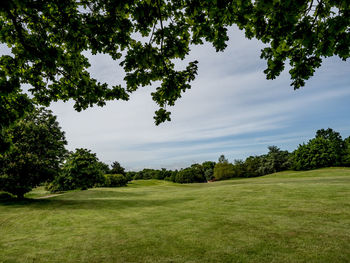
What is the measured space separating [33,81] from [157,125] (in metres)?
5.72

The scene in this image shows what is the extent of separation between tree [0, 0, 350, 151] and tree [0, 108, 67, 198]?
1593 centimetres

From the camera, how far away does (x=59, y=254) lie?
656 centimetres

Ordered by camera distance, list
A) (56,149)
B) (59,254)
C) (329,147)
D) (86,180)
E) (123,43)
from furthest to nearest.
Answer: (329,147) < (86,180) < (56,149) < (59,254) < (123,43)

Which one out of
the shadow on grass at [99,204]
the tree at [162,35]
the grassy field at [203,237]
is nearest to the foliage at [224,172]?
the shadow on grass at [99,204]

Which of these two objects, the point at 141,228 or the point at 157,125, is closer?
the point at 157,125

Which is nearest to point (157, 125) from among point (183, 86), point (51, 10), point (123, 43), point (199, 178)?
point (183, 86)

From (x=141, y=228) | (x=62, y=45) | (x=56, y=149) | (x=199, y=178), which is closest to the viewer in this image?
(x=62, y=45)

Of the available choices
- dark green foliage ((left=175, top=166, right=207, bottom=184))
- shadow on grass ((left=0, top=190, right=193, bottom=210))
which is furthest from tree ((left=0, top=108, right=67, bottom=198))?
dark green foliage ((left=175, top=166, right=207, bottom=184))

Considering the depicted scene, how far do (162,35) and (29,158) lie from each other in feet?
69.9

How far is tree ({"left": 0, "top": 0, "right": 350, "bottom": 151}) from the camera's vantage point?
4656mm

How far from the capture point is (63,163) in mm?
26656

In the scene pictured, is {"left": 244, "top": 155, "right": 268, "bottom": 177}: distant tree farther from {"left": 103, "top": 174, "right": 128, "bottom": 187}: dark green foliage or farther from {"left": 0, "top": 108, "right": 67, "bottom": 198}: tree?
{"left": 0, "top": 108, "right": 67, "bottom": 198}: tree

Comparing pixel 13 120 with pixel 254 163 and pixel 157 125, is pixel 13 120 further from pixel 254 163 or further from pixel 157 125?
pixel 254 163

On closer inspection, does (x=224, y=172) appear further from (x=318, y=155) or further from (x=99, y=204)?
(x=99, y=204)
